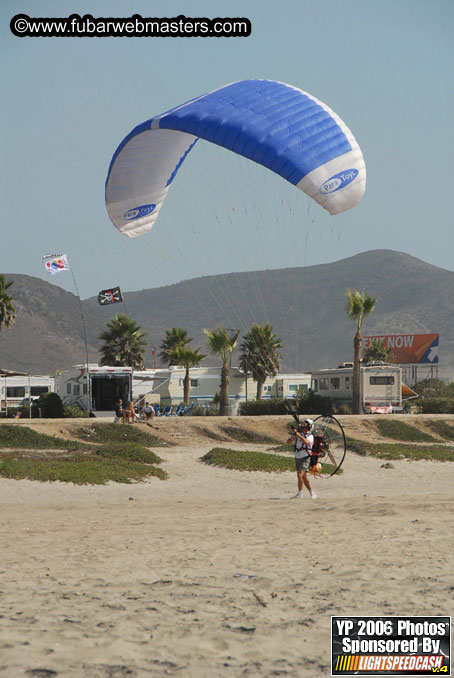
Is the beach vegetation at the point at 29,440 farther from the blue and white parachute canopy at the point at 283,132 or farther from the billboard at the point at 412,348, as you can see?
the billboard at the point at 412,348

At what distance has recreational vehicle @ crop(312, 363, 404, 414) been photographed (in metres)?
52.2

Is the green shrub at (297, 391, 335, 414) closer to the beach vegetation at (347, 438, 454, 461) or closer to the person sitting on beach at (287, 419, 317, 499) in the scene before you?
the beach vegetation at (347, 438, 454, 461)

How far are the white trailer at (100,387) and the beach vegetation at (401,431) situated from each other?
1410 centimetres

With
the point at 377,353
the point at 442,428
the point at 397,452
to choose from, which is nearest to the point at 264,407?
the point at 442,428

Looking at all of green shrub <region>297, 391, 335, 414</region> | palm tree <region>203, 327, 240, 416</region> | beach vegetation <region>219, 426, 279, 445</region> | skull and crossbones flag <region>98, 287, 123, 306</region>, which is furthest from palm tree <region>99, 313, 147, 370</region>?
beach vegetation <region>219, 426, 279, 445</region>

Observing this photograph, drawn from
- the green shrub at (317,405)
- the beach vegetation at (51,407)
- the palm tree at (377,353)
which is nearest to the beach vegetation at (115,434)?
the beach vegetation at (51,407)

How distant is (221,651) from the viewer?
22.5ft

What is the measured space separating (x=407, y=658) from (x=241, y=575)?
10.2ft

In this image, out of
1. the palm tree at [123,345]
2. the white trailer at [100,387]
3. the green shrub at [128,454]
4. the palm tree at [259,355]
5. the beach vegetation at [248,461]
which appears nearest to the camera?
the beach vegetation at [248,461]

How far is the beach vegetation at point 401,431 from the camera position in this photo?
126 feet

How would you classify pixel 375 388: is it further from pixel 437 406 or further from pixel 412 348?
pixel 412 348

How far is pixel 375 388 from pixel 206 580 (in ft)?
146

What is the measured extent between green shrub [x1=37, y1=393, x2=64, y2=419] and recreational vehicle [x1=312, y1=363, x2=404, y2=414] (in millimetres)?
19332

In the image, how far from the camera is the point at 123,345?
65.7m
